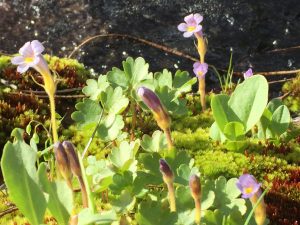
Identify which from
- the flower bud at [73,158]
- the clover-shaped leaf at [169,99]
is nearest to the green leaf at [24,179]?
the flower bud at [73,158]

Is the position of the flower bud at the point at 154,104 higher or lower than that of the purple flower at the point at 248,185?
higher

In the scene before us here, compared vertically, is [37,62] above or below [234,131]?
above

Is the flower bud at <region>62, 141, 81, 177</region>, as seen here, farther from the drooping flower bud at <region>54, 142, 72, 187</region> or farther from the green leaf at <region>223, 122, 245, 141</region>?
the green leaf at <region>223, 122, 245, 141</region>

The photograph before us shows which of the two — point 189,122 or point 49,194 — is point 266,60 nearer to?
point 189,122

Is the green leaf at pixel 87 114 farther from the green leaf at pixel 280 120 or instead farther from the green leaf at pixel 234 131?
the green leaf at pixel 280 120

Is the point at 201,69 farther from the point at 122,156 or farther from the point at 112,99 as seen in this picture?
the point at 122,156

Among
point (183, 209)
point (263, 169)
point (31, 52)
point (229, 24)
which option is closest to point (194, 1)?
point (229, 24)

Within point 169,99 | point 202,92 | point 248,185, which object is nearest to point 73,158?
point 248,185
